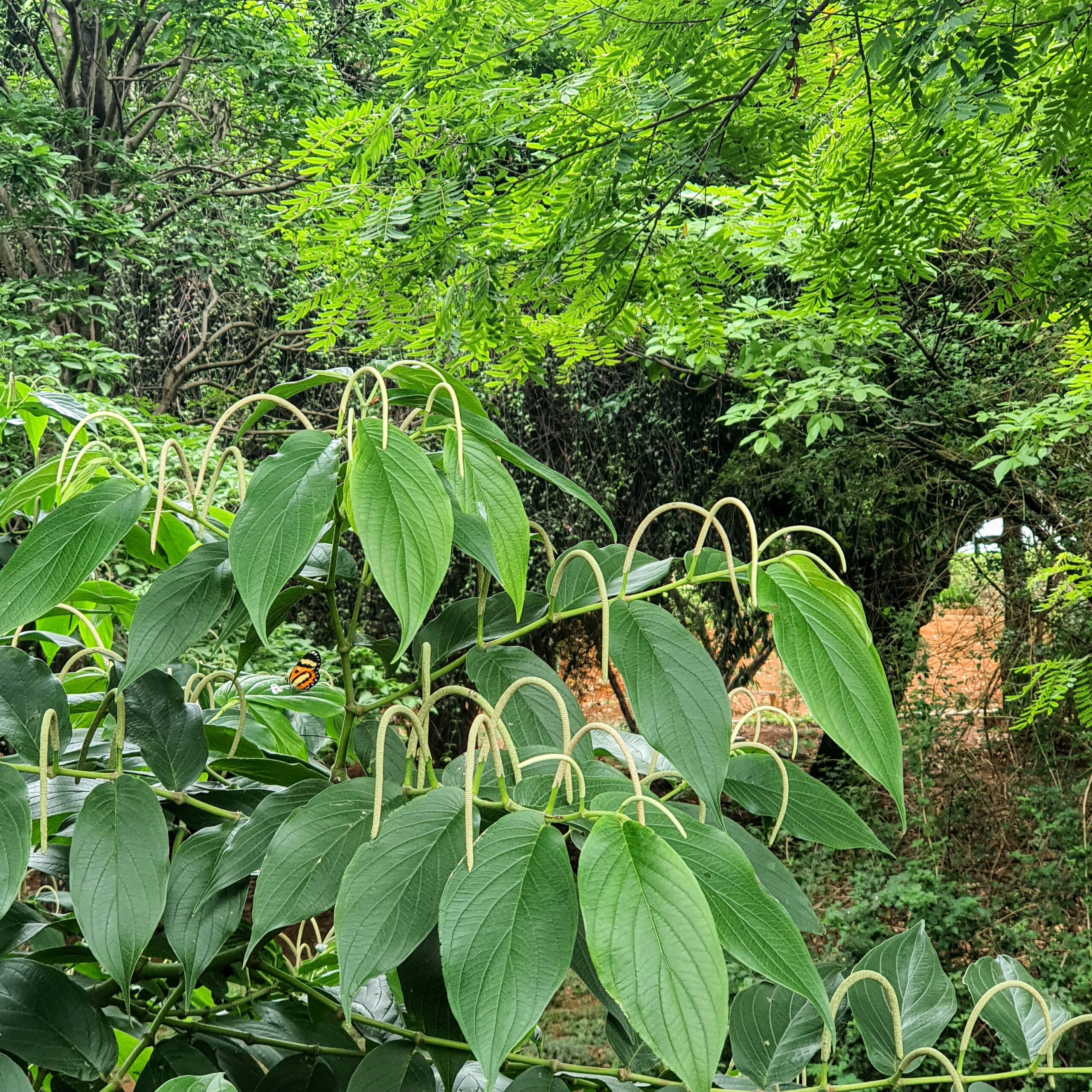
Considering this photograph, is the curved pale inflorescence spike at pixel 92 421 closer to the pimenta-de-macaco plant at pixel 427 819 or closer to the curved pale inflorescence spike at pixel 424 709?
the pimenta-de-macaco plant at pixel 427 819

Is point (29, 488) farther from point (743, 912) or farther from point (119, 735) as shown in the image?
point (743, 912)

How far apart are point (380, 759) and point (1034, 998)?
32cm

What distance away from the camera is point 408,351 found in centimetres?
177

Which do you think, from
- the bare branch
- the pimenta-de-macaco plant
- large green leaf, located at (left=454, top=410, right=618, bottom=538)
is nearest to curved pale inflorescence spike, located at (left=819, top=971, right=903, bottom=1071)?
the pimenta-de-macaco plant

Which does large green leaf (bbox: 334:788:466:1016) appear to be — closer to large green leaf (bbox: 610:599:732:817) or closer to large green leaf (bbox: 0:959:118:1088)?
large green leaf (bbox: 610:599:732:817)

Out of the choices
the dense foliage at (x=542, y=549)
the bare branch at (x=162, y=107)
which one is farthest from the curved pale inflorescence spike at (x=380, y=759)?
the bare branch at (x=162, y=107)

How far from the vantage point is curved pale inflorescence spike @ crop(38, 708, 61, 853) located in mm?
384

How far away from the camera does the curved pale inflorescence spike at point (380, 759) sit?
1.12ft

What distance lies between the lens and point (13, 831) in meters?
0.36

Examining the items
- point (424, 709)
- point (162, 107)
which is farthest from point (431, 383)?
point (162, 107)

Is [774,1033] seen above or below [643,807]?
below

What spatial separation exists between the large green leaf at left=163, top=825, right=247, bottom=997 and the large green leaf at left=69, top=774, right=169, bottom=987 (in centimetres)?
2

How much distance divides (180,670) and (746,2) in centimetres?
91

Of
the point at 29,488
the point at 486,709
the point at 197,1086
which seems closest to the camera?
the point at 197,1086
